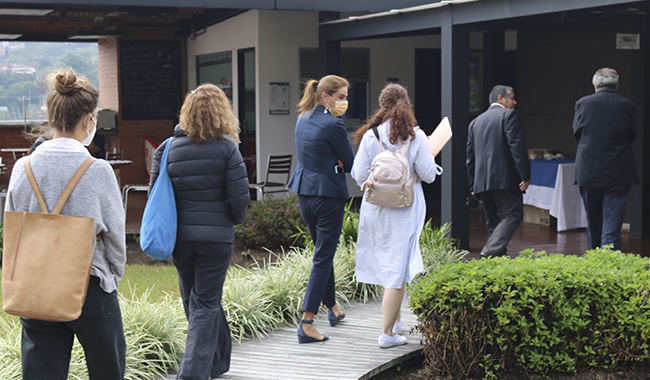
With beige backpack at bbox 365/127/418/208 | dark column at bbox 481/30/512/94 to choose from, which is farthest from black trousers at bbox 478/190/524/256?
dark column at bbox 481/30/512/94

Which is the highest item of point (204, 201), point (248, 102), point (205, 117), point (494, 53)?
point (494, 53)

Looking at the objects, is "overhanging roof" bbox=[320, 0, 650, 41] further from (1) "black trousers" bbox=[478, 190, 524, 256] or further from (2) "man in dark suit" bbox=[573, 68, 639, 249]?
(1) "black trousers" bbox=[478, 190, 524, 256]

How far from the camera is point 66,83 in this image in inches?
108

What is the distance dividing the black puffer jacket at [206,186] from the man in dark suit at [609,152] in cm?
395

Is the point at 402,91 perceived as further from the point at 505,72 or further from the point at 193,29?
the point at 193,29

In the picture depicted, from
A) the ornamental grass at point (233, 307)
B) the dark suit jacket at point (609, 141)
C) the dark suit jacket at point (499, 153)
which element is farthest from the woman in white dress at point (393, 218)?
the dark suit jacket at point (609, 141)

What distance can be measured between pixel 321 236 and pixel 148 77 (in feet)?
34.0

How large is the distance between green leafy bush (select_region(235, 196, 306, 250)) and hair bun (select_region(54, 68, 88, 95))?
565 cm

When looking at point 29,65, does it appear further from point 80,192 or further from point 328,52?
point 80,192

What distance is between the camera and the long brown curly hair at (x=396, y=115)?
4.48 m

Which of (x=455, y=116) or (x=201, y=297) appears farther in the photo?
(x=455, y=116)

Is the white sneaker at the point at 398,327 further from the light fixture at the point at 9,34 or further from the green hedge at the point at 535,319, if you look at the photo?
the light fixture at the point at 9,34

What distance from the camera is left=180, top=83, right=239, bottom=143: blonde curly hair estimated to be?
3.74m

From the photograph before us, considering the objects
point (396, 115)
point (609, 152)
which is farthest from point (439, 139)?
point (609, 152)
